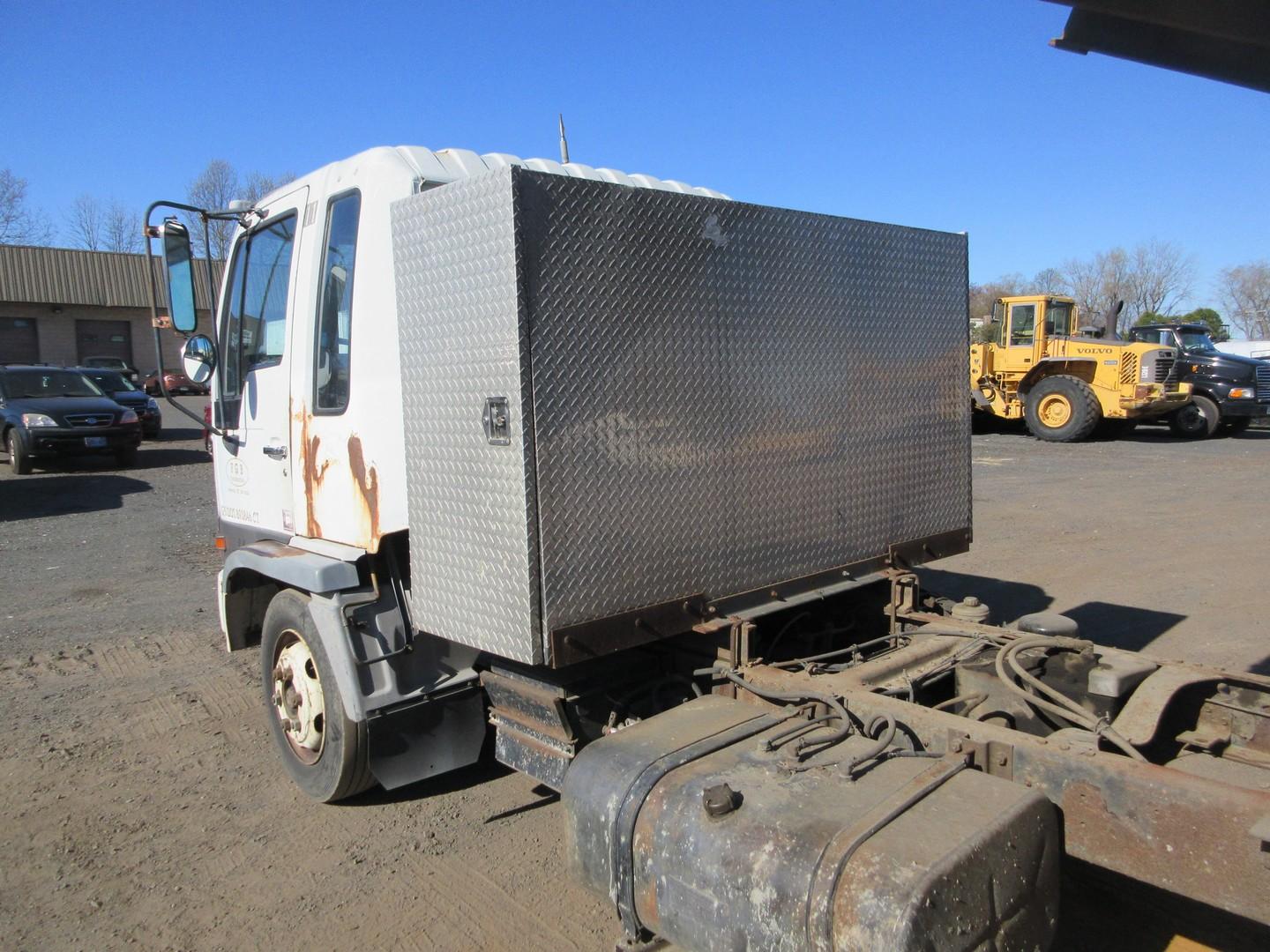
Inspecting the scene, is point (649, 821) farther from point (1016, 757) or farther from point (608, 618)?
point (1016, 757)

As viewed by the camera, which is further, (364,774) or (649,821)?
(364,774)

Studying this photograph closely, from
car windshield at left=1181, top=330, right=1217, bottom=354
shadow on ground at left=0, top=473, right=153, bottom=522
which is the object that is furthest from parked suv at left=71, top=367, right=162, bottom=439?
car windshield at left=1181, top=330, right=1217, bottom=354

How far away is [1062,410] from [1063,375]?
2.64 feet

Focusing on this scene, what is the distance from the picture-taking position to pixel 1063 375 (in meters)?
20.8

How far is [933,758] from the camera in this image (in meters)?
2.38

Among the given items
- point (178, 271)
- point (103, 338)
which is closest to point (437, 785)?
point (178, 271)

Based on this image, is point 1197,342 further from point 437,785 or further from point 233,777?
point 233,777

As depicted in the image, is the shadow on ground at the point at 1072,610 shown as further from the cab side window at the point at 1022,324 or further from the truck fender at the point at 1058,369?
the cab side window at the point at 1022,324

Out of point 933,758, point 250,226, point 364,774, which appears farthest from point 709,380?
point 250,226

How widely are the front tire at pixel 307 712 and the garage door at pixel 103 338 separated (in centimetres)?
4295

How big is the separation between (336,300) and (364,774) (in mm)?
2005

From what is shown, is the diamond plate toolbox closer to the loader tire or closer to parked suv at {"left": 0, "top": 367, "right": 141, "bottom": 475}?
parked suv at {"left": 0, "top": 367, "right": 141, "bottom": 475}

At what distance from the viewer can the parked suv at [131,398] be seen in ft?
64.5

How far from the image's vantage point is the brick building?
129 ft
